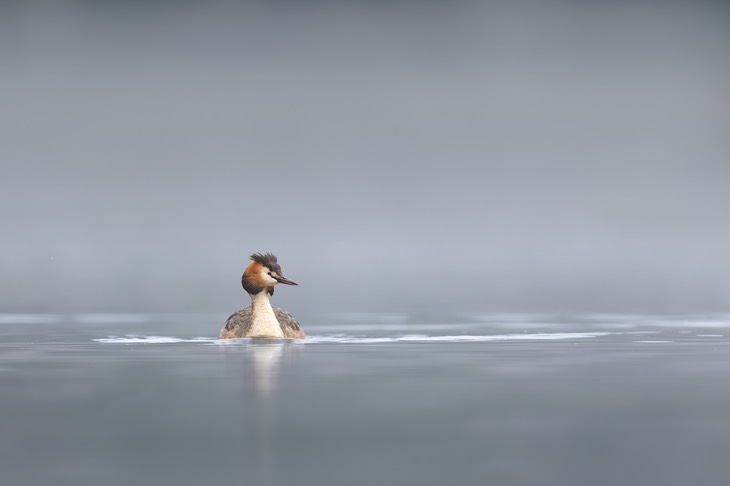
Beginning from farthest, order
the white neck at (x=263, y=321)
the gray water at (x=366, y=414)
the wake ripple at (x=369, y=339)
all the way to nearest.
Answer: the white neck at (x=263, y=321), the wake ripple at (x=369, y=339), the gray water at (x=366, y=414)

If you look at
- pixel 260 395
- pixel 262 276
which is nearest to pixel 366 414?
pixel 260 395

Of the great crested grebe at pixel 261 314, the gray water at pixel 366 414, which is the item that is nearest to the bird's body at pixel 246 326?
the great crested grebe at pixel 261 314

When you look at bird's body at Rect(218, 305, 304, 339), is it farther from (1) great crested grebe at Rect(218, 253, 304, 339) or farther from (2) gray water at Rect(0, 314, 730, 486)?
(2) gray water at Rect(0, 314, 730, 486)

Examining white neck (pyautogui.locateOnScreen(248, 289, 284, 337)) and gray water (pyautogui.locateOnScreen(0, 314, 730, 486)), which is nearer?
gray water (pyautogui.locateOnScreen(0, 314, 730, 486))

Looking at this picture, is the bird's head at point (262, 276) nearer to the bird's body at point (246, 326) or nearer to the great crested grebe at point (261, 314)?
the great crested grebe at point (261, 314)

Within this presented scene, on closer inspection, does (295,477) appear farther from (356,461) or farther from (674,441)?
(674,441)

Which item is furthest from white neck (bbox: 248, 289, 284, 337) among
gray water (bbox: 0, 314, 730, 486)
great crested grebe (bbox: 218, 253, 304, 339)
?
gray water (bbox: 0, 314, 730, 486)

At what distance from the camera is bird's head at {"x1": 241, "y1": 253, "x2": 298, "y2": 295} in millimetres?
12921

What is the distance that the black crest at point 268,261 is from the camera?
13.2m

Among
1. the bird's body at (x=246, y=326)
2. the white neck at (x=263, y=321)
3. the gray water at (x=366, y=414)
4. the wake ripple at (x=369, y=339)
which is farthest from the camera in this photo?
the bird's body at (x=246, y=326)

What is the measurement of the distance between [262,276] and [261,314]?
0.49 meters

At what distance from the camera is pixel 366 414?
6195mm

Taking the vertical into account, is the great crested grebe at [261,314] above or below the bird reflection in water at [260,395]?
above

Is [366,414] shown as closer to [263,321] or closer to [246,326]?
[263,321]
